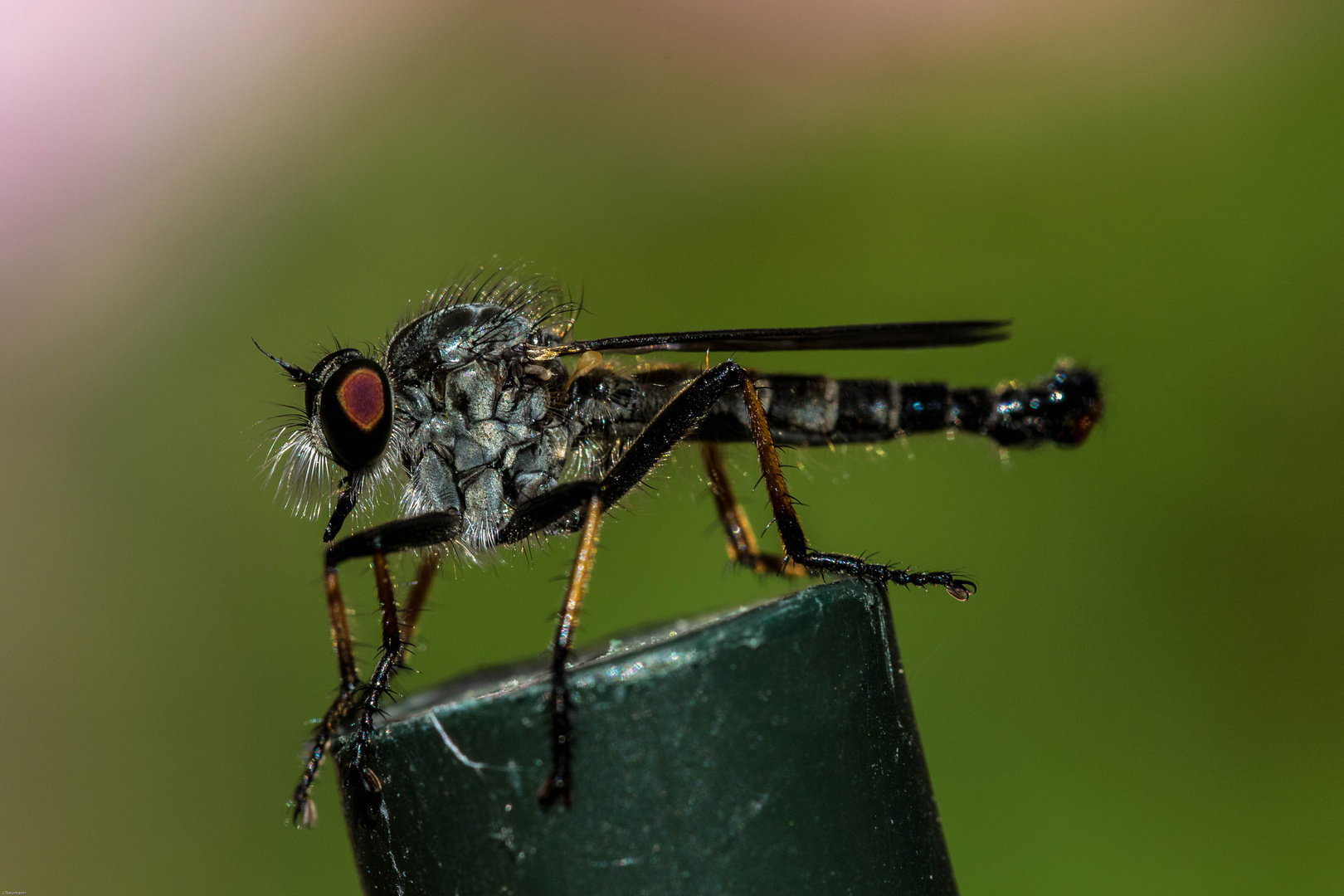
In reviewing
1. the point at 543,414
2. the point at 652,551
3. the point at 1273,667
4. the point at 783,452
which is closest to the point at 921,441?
the point at 783,452

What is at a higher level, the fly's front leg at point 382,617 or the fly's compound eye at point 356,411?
the fly's compound eye at point 356,411

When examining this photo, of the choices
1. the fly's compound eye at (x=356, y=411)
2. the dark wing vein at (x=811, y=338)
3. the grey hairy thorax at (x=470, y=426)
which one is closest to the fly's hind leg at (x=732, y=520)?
the grey hairy thorax at (x=470, y=426)

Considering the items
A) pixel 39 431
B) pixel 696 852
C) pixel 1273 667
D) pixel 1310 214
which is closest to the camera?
pixel 696 852

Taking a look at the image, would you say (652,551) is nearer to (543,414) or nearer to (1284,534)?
(543,414)

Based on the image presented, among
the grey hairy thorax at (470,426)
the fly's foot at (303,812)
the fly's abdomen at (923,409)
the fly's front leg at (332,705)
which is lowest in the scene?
the fly's foot at (303,812)

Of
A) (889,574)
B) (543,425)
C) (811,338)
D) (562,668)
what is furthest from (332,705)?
(811,338)

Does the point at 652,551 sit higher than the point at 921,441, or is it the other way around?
the point at 921,441

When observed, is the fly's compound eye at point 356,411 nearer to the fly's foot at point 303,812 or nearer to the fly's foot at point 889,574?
the fly's foot at point 303,812

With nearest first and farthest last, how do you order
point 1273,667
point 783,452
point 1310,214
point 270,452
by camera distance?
point 783,452 → point 270,452 → point 1273,667 → point 1310,214
